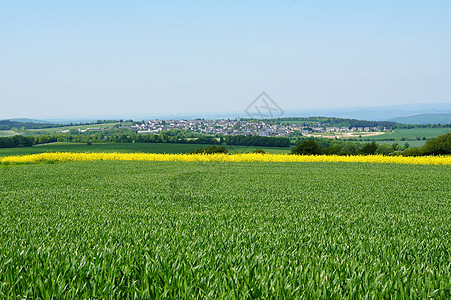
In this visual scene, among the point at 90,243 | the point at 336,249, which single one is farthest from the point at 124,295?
the point at 336,249

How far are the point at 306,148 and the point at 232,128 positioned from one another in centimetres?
4157

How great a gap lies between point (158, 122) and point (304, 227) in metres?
78.3

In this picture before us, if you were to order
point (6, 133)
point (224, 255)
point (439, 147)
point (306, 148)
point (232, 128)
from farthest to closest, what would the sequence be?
point (6, 133) < point (439, 147) < point (306, 148) < point (232, 128) < point (224, 255)

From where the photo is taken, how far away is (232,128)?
58.0 ft

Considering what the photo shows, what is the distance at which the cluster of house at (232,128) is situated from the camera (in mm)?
17625

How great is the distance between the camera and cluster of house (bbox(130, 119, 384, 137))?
1762 cm

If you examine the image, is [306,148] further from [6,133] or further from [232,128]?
[6,133]

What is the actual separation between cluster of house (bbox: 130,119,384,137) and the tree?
2.80m

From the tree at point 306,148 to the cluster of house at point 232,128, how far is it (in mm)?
2801

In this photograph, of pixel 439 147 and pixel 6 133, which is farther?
pixel 6 133

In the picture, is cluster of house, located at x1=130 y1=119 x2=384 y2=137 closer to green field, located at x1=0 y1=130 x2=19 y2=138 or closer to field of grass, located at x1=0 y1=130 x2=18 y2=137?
green field, located at x1=0 y1=130 x2=19 y2=138

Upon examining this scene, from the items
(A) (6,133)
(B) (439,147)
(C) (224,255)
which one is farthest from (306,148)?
(A) (6,133)

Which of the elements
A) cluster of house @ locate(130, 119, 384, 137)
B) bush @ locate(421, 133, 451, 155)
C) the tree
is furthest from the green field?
bush @ locate(421, 133, 451, 155)

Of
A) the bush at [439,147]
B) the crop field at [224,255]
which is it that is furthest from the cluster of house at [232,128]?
the bush at [439,147]
